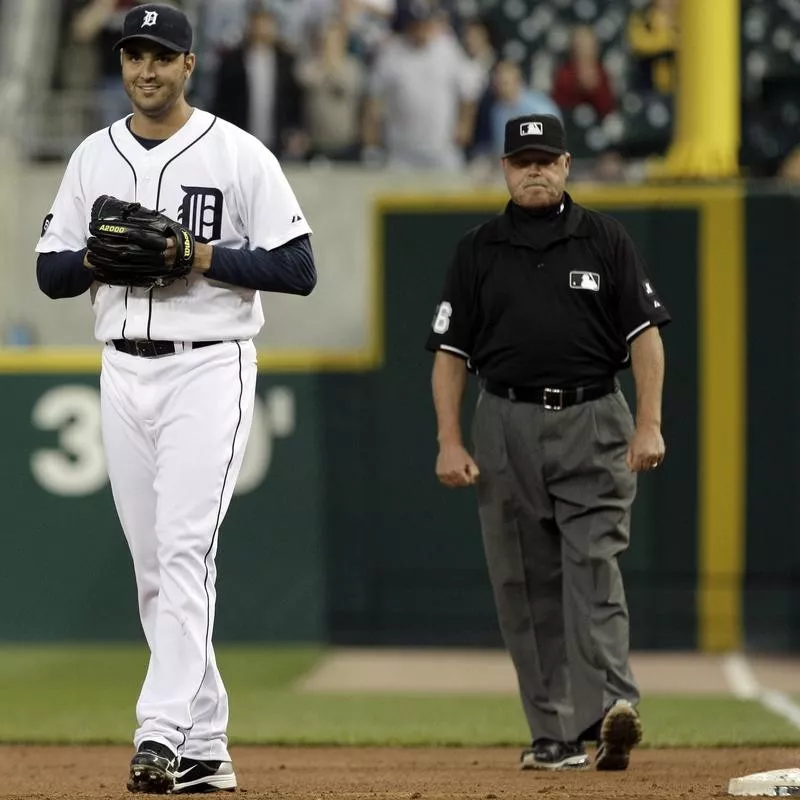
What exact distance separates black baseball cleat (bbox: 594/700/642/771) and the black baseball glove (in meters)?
1.90

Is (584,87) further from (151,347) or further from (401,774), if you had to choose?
(151,347)

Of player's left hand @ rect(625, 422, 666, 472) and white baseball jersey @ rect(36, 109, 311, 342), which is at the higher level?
white baseball jersey @ rect(36, 109, 311, 342)

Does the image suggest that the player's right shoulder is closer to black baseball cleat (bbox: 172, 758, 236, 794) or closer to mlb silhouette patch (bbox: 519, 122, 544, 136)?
mlb silhouette patch (bbox: 519, 122, 544, 136)

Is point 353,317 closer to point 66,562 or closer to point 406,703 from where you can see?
point 66,562

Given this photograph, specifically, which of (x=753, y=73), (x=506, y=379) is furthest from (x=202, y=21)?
(x=506, y=379)

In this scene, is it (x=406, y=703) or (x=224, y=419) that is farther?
(x=406, y=703)

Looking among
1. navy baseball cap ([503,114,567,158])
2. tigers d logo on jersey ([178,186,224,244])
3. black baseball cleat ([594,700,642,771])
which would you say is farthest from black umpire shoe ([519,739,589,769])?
tigers d logo on jersey ([178,186,224,244])

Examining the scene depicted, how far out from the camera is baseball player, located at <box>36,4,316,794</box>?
484 centimetres

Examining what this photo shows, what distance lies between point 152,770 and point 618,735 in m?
1.61

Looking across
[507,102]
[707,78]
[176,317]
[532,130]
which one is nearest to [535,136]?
[532,130]

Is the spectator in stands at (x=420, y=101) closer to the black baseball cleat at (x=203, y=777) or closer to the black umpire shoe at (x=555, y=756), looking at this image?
the black umpire shoe at (x=555, y=756)

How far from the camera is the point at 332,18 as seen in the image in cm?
1333

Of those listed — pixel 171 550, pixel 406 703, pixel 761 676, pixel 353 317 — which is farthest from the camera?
pixel 353 317

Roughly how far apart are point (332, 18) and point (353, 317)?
7.67 ft
